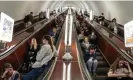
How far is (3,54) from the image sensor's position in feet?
20.9

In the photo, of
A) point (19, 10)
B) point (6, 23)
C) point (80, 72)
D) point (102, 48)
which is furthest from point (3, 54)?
point (19, 10)

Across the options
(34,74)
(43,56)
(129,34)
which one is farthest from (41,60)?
(129,34)

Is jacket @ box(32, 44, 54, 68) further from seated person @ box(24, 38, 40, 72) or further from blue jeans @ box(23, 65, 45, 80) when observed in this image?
seated person @ box(24, 38, 40, 72)

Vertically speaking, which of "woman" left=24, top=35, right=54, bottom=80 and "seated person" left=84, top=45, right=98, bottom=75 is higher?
"woman" left=24, top=35, right=54, bottom=80

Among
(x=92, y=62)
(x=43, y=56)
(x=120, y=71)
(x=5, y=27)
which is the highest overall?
(x=5, y=27)

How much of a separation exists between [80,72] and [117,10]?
1084cm

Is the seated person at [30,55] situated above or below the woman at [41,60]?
below

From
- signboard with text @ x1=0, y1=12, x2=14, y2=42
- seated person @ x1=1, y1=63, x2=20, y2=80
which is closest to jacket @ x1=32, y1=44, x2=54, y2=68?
seated person @ x1=1, y1=63, x2=20, y2=80

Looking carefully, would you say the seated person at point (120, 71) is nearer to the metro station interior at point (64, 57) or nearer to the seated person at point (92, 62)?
the metro station interior at point (64, 57)

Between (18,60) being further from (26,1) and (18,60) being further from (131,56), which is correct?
(26,1)

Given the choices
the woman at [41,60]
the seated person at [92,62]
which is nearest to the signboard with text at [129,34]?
the seated person at [92,62]

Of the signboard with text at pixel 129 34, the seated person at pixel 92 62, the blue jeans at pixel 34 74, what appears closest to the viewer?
the blue jeans at pixel 34 74

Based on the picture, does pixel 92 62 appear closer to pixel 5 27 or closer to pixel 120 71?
pixel 120 71

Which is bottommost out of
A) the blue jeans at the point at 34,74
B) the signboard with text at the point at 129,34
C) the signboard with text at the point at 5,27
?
the blue jeans at the point at 34,74
